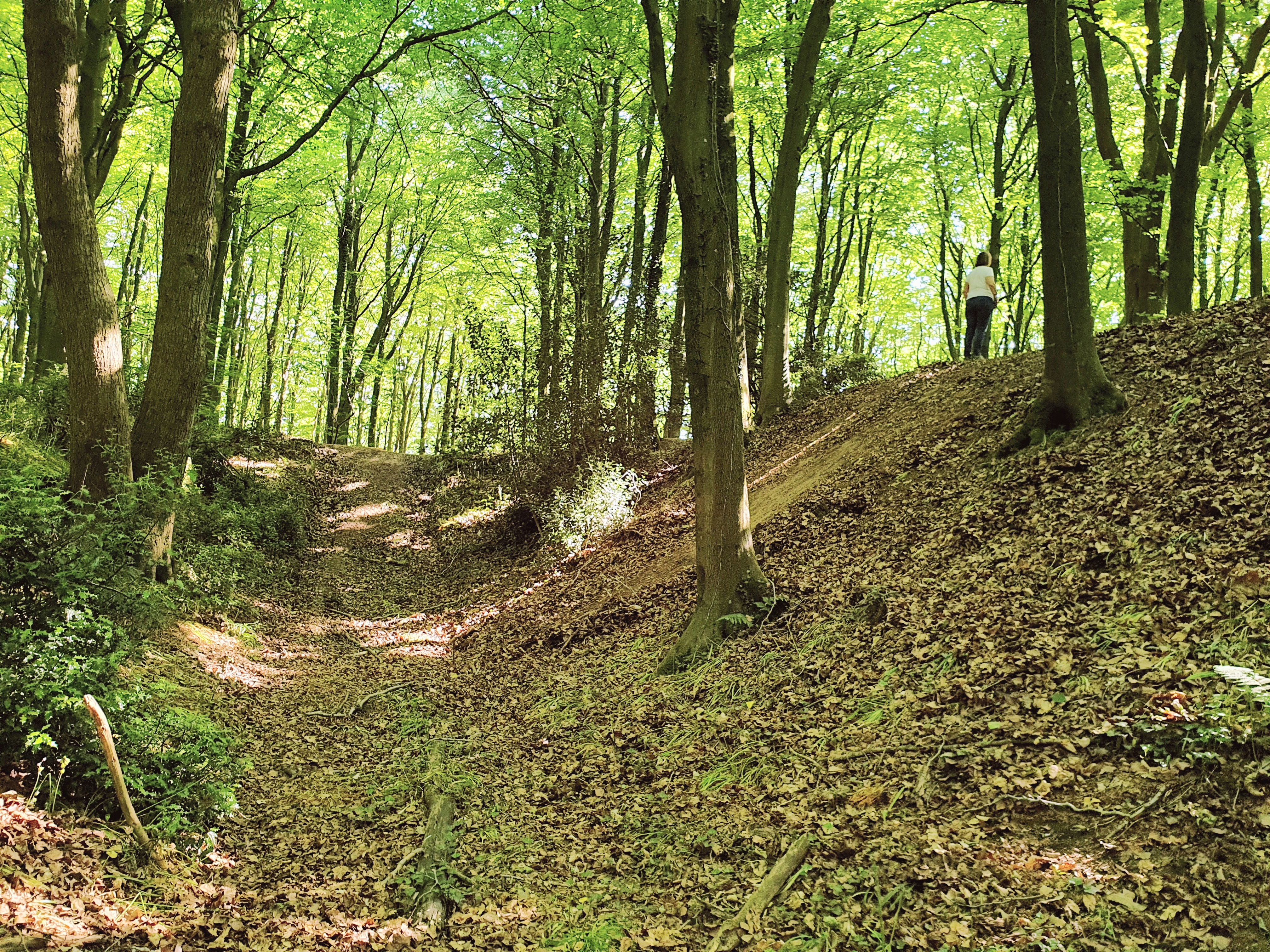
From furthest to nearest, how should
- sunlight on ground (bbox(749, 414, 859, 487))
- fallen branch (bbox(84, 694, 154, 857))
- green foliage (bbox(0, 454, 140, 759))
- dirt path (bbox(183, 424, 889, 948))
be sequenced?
sunlight on ground (bbox(749, 414, 859, 487)) < dirt path (bbox(183, 424, 889, 948)) < green foliage (bbox(0, 454, 140, 759)) < fallen branch (bbox(84, 694, 154, 857))

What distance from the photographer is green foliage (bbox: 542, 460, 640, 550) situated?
Answer: 1273cm

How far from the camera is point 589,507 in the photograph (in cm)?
1286

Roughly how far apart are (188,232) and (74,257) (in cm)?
102

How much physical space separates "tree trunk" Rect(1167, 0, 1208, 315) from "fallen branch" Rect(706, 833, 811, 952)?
8.91 metres

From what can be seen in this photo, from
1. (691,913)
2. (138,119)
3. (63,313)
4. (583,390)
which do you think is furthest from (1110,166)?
(138,119)

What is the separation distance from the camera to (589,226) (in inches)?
610

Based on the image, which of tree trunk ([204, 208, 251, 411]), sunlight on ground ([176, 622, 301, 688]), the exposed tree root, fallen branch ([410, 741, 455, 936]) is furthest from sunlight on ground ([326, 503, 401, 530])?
the exposed tree root

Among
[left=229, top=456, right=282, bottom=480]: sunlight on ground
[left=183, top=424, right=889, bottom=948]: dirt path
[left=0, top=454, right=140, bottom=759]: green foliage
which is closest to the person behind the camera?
[left=0, top=454, right=140, bottom=759]: green foliage

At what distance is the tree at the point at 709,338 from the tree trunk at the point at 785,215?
17.8 feet

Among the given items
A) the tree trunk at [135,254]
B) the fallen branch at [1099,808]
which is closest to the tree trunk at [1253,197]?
the fallen branch at [1099,808]

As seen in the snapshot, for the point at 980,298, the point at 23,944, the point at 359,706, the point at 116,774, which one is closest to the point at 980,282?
the point at 980,298

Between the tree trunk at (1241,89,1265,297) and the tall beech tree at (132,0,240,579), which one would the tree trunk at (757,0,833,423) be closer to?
the tree trunk at (1241,89,1265,297)

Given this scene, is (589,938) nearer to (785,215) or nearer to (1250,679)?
(1250,679)

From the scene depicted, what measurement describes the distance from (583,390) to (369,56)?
21.3 feet
